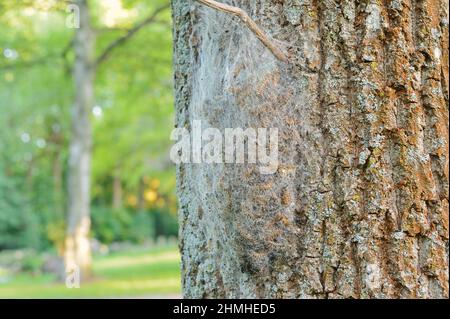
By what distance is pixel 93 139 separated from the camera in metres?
16.9

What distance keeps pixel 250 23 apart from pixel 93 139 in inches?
627

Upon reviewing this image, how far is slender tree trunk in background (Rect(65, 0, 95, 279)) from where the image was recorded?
11.8 m

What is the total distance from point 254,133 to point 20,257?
18.7 m

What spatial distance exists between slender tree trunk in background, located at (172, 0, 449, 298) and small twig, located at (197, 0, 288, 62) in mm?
25

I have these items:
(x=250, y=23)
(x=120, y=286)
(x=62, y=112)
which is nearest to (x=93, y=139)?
(x=62, y=112)

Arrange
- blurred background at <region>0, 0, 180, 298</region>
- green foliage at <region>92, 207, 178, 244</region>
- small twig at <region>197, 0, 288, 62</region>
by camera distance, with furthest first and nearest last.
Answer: green foliage at <region>92, 207, 178, 244</region>, blurred background at <region>0, 0, 180, 298</region>, small twig at <region>197, 0, 288, 62</region>

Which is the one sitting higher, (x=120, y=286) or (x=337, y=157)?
(x=337, y=157)

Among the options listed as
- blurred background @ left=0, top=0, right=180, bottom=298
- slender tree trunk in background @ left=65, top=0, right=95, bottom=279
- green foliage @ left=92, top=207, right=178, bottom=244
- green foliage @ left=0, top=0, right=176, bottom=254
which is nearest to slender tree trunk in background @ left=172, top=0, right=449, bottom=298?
blurred background @ left=0, top=0, right=180, bottom=298

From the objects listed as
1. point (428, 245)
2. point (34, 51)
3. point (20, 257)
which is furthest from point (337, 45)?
point (20, 257)

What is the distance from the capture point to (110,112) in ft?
53.0

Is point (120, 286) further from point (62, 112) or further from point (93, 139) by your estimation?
point (62, 112)

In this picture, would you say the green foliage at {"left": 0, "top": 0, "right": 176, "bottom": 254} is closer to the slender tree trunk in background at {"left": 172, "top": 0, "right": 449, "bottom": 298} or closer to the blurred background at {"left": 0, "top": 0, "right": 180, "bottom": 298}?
the blurred background at {"left": 0, "top": 0, "right": 180, "bottom": 298}

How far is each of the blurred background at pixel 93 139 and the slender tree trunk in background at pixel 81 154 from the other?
45 centimetres
